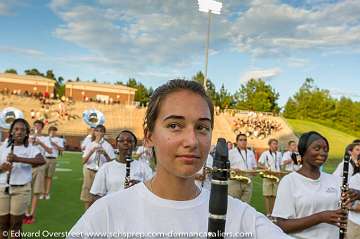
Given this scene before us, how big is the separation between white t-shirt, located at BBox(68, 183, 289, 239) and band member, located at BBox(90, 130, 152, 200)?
3.85 meters

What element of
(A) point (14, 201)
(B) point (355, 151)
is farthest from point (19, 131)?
(B) point (355, 151)

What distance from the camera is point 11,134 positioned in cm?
659

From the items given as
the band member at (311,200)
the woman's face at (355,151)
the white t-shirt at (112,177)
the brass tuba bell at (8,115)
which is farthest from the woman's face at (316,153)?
the brass tuba bell at (8,115)

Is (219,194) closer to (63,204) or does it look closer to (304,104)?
(63,204)

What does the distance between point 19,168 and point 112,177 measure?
167 cm

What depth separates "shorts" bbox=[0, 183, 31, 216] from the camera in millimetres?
6270

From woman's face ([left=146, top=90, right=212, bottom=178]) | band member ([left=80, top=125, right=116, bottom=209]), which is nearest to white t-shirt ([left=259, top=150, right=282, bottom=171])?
band member ([left=80, top=125, right=116, bottom=209])

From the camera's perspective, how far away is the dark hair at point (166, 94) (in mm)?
1971

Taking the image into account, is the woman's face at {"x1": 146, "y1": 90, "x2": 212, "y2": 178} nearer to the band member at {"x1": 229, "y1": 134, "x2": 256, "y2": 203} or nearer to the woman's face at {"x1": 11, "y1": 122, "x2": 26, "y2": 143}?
the woman's face at {"x1": 11, "y1": 122, "x2": 26, "y2": 143}

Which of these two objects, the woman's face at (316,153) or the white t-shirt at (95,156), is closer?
the woman's face at (316,153)

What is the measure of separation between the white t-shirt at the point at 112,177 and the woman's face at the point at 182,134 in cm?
401

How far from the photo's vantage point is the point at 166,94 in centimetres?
198

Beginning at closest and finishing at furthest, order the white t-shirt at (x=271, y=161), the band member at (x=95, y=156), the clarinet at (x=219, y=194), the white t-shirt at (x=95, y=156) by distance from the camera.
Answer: the clarinet at (x=219, y=194) → the band member at (x=95, y=156) → the white t-shirt at (x=95, y=156) → the white t-shirt at (x=271, y=161)

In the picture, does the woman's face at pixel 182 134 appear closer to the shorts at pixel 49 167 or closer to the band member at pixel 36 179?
the band member at pixel 36 179
